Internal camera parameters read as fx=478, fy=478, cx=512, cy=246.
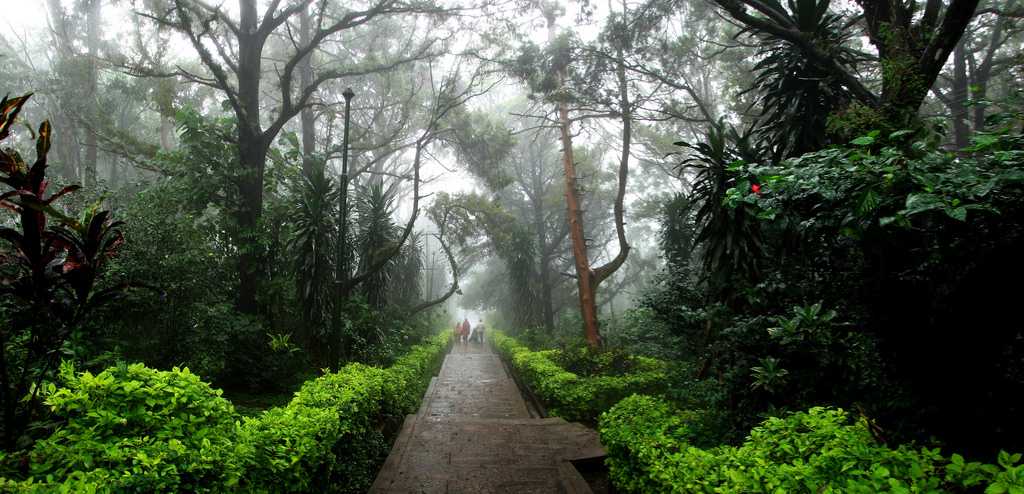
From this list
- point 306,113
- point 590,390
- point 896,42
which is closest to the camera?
point 896,42

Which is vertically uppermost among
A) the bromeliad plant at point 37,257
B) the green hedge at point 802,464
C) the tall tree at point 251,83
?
the tall tree at point 251,83

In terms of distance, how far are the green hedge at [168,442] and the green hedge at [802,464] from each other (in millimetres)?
2577

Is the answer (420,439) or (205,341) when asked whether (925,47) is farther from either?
(205,341)

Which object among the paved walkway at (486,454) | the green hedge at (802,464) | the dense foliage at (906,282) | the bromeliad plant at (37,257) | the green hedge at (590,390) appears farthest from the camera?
the green hedge at (590,390)

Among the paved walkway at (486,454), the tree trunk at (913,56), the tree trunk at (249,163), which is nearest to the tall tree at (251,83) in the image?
the tree trunk at (249,163)

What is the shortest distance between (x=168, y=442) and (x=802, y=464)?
3.47 m

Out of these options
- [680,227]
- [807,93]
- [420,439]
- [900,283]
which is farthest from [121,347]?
[680,227]

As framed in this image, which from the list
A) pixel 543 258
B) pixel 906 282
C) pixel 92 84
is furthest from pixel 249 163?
pixel 92 84

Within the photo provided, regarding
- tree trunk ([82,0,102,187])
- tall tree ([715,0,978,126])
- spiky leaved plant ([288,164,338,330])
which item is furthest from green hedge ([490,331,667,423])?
tree trunk ([82,0,102,187])

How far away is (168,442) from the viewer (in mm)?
2697

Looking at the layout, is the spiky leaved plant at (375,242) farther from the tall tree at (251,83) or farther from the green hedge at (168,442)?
the green hedge at (168,442)

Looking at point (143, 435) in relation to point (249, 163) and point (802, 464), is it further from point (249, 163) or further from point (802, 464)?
point (249, 163)

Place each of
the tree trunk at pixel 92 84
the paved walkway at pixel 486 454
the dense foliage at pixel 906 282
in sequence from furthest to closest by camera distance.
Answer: the tree trunk at pixel 92 84
the paved walkway at pixel 486 454
the dense foliage at pixel 906 282

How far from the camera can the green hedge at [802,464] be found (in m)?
2.10
